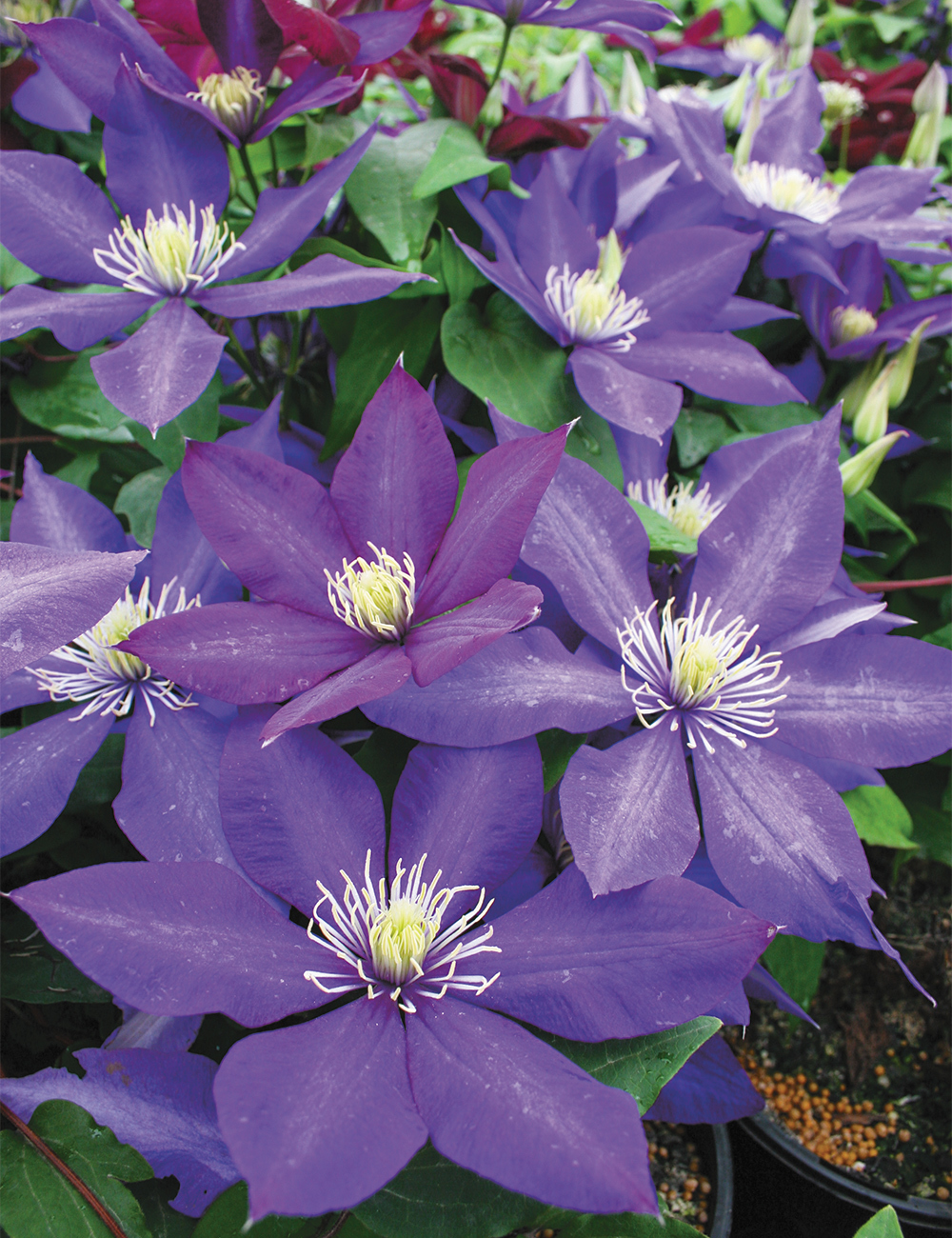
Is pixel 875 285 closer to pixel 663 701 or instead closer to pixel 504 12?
pixel 504 12

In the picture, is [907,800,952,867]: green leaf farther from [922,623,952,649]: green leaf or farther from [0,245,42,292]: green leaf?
[0,245,42,292]: green leaf

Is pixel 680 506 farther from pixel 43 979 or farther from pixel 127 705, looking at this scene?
pixel 43 979

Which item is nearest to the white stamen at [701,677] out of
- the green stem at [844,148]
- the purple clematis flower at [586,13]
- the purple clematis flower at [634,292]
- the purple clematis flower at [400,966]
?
the purple clematis flower at [400,966]

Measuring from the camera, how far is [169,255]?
2.15ft

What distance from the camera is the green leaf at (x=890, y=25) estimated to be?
190cm

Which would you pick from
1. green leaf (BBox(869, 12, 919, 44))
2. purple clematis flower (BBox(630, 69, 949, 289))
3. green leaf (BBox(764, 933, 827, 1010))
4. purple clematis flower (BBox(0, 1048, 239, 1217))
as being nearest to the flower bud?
purple clematis flower (BBox(630, 69, 949, 289))

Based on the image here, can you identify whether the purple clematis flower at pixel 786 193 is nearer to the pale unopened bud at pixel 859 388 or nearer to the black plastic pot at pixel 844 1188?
the pale unopened bud at pixel 859 388

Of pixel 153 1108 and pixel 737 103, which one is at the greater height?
pixel 737 103

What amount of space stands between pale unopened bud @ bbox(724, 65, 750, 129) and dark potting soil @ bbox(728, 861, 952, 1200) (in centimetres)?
99

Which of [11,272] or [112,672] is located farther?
[11,272]

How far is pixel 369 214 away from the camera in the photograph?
30.2 inches

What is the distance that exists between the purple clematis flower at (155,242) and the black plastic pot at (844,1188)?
85 centimetres

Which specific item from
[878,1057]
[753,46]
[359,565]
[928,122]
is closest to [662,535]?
[359,565]

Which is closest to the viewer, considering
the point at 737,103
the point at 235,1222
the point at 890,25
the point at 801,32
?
the point at 235,1222
